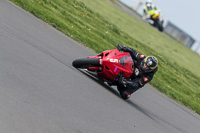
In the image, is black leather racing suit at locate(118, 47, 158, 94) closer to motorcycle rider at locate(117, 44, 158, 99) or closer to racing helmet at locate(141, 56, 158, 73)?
motorcycle rider at locate(117, 44, 158, 99)

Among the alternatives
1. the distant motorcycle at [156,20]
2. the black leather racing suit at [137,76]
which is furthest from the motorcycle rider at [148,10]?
the black leather racing suit at [137,76]

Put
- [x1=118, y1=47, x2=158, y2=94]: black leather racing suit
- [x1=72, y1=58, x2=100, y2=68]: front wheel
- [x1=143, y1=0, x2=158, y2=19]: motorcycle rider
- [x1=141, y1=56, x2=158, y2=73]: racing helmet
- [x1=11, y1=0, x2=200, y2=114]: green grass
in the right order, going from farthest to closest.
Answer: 1. [x1=143, y1=0, x2=158, y2=19]: motorcycle rider
2. [x1=11, y1=0, x2=200, y2=114]: green grass
3. [x1=118, y1=47, x2=158, y2=94]: black leather racing suit
4. [x1=141, y1=56, x2=158, y2=73]: racing helmet
5. [x1=72, y1=58, x2=100, y2=68]: front wheel

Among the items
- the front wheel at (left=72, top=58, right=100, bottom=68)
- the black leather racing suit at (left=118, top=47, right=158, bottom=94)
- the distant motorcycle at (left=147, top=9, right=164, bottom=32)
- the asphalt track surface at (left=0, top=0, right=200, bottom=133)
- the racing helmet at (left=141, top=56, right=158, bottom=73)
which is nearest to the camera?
the asphalt track surface at (left=0, top=0, right=200, bottom=133)

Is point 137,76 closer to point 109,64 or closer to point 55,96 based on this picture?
point 109,64

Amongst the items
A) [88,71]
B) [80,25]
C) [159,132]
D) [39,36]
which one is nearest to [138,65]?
[88,71]

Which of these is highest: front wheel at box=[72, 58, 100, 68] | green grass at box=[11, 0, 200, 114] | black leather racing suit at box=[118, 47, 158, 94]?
black leather racing suit at box=[118, 47, 158, 94]


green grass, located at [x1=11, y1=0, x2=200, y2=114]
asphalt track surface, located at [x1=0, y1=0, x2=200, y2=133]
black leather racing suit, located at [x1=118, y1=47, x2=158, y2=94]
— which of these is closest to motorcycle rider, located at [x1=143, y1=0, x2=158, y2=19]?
green grass, located at [x1=11, y1=0, x2=200, y2=114]

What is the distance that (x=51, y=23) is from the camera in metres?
13.2

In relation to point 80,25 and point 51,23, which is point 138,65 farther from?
point 80,25

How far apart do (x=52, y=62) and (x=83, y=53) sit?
342 centimetres

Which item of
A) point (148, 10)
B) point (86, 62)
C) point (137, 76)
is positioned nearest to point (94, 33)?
point (137, 76)

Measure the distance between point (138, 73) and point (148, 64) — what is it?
1.48 feet

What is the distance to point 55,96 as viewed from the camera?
21.7ft

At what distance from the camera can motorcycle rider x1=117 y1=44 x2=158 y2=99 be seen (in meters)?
9.45
